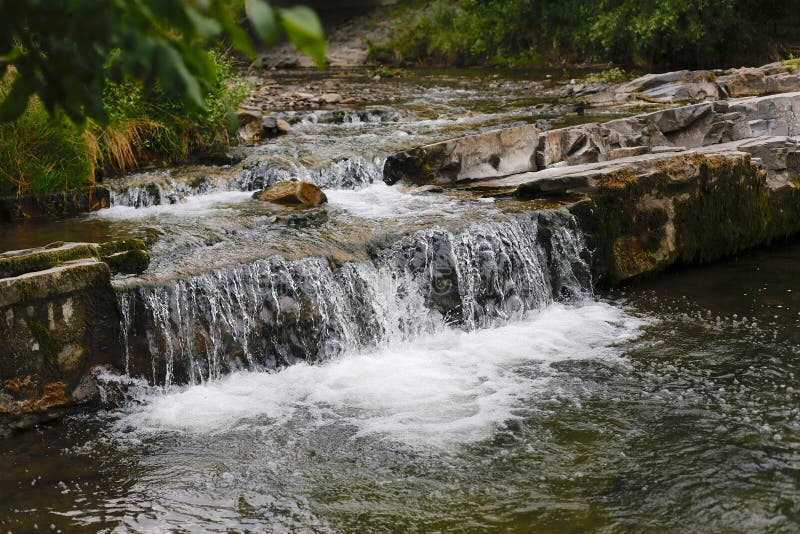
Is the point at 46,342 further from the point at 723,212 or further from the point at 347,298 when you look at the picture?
the point at 723,212

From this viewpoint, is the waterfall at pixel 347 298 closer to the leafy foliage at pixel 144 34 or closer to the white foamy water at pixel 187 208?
the white foamy water at pixel 187 208

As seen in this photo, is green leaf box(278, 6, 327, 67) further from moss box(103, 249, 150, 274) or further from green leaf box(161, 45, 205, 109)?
→ moss box(103, 249, 150, 274)

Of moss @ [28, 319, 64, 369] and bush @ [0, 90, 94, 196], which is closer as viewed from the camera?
moss @ [28, 319, 64, 369]

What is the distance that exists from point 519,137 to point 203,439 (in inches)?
267

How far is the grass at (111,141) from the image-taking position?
936cm

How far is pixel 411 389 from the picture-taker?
6387 millimetres

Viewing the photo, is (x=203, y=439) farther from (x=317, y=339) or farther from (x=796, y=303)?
(x=796, y=303)

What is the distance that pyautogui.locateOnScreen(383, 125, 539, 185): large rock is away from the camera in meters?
10.6

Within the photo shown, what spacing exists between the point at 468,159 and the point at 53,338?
6.12 metres

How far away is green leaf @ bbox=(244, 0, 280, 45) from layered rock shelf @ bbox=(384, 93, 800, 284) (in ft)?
24.7

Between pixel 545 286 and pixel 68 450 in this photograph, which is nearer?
pixel 68 450

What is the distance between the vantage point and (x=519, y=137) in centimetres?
1091

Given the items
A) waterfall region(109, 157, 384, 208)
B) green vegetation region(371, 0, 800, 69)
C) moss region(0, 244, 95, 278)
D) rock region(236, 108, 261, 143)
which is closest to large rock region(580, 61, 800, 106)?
green vegetation region(371, 0, 800, 69)

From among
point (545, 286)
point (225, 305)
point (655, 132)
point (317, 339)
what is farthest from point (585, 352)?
point (655, 132)
